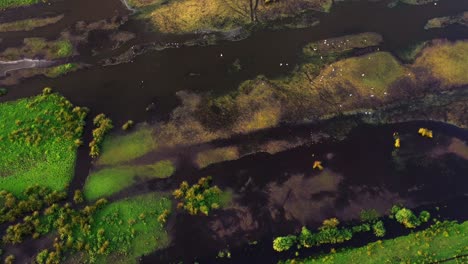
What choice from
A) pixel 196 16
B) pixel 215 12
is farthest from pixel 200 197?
pixel 215 12

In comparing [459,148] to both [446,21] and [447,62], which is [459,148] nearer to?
[447,62]

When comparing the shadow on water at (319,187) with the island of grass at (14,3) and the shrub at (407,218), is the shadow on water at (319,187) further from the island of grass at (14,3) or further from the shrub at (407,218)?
the island of grass at (14,3)

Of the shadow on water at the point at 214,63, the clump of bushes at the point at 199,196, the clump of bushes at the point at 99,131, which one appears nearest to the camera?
the clump of bushes at the point at 199,196

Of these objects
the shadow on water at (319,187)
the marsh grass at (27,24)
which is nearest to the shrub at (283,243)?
the shadow on water at (319,187)

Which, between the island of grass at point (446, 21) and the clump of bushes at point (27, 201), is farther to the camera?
the island of grass at point (446, 21)

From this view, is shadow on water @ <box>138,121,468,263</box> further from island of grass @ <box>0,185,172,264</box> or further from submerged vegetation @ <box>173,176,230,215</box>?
island of grass @ <box>0,185,172,264</box>

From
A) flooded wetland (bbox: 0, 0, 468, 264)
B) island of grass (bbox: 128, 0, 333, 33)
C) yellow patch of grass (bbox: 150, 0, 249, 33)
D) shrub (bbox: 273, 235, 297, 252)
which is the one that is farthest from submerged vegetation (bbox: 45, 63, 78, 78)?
shrub (bbox: 273, 235, 297, 252)
